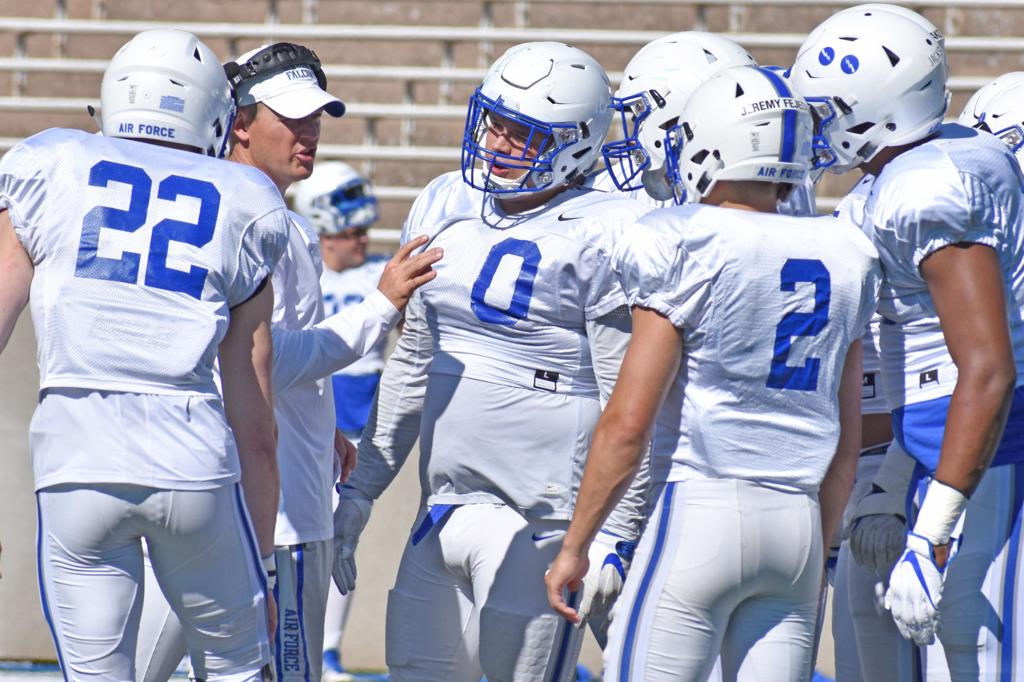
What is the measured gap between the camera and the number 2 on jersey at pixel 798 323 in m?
2.71

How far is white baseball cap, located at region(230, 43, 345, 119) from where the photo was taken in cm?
→ 375

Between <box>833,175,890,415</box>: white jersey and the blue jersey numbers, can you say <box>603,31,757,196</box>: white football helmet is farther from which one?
the blue jersey numbers

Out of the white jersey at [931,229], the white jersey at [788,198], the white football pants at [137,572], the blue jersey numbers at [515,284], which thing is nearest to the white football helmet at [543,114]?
the blue jersey numbers at [515,284]

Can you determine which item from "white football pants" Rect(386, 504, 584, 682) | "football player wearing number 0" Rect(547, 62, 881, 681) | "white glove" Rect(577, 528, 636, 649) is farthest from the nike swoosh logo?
"football player wearing number 0" Rect(547, 62, 881, 681)

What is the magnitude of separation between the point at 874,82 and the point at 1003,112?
4.38ft

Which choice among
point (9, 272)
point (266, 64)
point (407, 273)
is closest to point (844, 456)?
point (407, 273)

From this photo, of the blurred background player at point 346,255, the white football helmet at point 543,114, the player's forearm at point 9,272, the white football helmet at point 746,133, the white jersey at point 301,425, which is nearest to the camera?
the white football helmet at point 746,133

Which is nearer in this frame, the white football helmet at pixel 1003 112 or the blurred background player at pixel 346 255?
the white football helmet at pixel 1003 112

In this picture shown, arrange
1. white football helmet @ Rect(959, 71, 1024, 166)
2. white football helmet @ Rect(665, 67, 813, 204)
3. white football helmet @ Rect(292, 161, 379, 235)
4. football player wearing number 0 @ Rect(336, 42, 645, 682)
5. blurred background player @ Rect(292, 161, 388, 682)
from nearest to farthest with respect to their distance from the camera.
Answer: white football helmet @ Rect(665, 67, 813, 204)
football player wearing number 0 @ Rect(336, 42, 645, 682)
white football helmet @ Rect(959, 71, 1024, 166)
blurred background player @ Rect(292, 161, 388, 682)
white football helmet @ Rect(292, 161, 379, 235)

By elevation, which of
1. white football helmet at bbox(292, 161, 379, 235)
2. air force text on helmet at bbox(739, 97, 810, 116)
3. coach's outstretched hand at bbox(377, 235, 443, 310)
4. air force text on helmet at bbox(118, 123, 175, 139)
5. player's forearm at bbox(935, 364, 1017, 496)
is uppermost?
air force text on helmet at bbox(739, 97, 810, 116)

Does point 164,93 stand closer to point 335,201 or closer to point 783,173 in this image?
point 783,173

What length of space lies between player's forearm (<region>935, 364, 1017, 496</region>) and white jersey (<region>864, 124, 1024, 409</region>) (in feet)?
0.77

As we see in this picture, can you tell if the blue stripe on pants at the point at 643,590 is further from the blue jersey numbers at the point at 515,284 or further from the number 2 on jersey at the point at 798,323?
the blue jersey numbers at the point at 515,284

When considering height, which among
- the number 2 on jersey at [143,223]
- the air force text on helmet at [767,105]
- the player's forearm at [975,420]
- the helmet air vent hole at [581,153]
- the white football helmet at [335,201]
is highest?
the air force text on helmet at [767,105]
